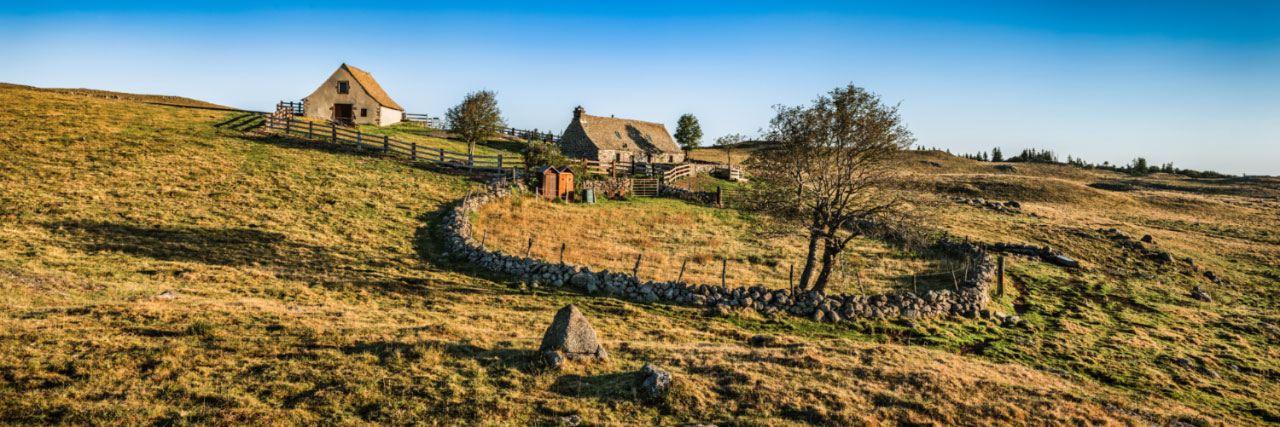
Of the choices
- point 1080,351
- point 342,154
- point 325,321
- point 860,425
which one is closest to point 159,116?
point 342,154

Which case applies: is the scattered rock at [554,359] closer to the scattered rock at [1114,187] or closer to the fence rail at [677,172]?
the fence rail at [677,172]

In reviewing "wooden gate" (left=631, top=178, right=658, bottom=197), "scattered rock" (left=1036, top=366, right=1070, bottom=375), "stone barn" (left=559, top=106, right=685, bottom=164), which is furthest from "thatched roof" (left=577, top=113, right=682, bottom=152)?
"scattered rock" (left=1036, top=366, right=1070, bottom=375)

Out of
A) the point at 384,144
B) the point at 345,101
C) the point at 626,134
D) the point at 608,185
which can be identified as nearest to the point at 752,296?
the point at 608,185

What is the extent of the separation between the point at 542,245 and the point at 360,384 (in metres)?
14.6

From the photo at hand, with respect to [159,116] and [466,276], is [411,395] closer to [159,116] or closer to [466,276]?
[466,276]

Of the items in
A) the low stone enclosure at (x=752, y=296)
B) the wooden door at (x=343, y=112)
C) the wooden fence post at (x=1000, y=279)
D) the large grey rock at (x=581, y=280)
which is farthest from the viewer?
the wooden door at (x=343, y=112)

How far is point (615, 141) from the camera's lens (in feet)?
200

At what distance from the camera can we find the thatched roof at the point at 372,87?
54.1 m

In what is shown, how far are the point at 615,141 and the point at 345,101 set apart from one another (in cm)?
2911

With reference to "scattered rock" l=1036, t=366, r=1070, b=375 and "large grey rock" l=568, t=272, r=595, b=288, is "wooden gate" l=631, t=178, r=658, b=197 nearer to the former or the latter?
"large grey rock" l=568, t=272, r=595, b=288

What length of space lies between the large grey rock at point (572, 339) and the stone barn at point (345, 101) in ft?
169

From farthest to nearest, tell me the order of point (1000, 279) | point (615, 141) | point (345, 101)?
point (615, 141) → point (345, 101) → point (1000, 279)

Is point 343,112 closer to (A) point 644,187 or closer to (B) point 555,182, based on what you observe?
(B) point 555,182

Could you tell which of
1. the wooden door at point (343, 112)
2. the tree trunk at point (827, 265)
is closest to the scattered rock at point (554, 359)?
the tree trunk at point (827, 265)
